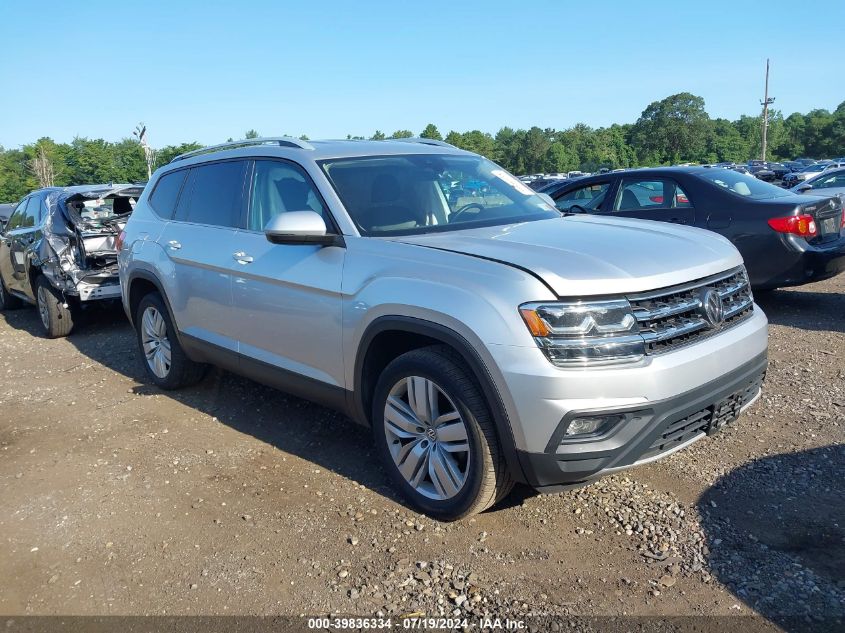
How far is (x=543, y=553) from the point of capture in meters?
3.11

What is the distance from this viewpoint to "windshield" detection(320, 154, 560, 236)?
3855 millimetres

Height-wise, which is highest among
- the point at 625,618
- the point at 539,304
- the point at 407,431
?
the point at 539,304

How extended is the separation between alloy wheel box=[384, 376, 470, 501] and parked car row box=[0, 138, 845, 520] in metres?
0.01

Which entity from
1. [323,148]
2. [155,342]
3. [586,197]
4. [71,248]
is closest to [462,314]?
[323,148]

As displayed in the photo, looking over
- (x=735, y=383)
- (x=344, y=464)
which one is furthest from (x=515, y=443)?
(x=344, y=464)

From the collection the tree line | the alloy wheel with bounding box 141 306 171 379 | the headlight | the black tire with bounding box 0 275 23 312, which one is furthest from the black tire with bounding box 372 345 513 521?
the tree line

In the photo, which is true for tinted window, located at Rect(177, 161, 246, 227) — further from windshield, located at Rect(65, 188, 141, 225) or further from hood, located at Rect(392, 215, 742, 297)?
windshield, located at Rect(65, 188, 141, 225)

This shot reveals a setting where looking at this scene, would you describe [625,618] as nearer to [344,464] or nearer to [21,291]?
[344,464]

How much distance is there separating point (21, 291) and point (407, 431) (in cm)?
748

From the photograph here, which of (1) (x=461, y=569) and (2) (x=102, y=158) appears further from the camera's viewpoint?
(2) (x=102, y=158)

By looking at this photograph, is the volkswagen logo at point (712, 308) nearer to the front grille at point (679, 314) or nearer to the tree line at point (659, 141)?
the front grille at point (679, 314)

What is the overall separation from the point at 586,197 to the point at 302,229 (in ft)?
18.5

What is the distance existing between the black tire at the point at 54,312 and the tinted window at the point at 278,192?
14.9 feet

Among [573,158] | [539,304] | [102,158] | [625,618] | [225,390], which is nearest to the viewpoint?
[625,618]
